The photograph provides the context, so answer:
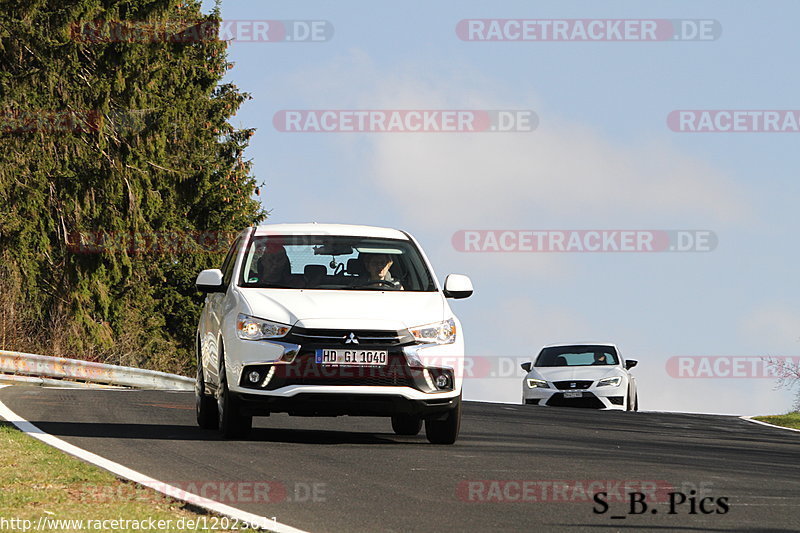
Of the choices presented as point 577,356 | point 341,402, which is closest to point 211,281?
point 341,402

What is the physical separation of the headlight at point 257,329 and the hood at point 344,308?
52 millimetres

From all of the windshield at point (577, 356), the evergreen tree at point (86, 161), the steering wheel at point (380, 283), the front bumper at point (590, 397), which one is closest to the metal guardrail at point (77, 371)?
the evergreen tree at point (86, 161)

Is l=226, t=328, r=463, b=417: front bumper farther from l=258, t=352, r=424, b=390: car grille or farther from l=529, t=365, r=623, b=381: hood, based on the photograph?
l=529, t=365, r=623, b=381: hood

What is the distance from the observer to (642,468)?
35.6ft

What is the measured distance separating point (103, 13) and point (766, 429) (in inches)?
808

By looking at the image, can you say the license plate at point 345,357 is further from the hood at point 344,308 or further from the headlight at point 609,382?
the headlight at point 609,382

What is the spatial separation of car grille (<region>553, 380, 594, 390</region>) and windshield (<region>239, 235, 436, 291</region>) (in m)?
12.2

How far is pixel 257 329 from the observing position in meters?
11.6

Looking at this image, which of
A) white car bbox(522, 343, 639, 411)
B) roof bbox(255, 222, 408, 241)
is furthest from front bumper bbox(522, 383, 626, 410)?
roof bbox(255, 222, 408, 241)

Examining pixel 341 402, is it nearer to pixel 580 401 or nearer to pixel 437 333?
pixel 437 333

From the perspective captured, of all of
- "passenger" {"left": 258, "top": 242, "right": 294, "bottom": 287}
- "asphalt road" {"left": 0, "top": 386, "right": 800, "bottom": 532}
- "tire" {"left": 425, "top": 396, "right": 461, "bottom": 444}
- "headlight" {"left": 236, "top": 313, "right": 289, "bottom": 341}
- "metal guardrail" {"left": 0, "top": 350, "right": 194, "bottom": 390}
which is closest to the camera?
"asphalt road" {"left": 0, "top": 386, "right": 800, "bottom": 532}

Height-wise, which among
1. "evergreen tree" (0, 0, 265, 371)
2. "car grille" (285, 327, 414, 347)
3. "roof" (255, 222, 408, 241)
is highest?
"evergreen tree" (0, 0, 265, 371)

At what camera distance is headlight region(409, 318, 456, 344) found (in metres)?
11.6

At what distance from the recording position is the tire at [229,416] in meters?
11.8
